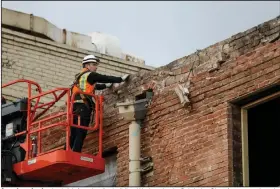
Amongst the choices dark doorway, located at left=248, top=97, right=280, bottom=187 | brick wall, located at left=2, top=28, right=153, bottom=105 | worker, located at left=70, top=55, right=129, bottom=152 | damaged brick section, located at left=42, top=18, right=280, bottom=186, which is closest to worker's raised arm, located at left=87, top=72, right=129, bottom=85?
worker, located at left=70, top=55, right=129, bottom=152

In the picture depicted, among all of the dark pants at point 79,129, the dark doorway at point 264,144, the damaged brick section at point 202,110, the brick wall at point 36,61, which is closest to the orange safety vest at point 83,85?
the dark pants at point 79,129

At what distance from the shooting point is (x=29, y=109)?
2275cm

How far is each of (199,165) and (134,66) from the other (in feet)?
37.5

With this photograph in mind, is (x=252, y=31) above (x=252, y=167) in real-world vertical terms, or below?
above

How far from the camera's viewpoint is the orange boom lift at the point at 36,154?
21.9 metres

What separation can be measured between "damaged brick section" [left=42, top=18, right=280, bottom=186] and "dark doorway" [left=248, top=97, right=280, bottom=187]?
47cm

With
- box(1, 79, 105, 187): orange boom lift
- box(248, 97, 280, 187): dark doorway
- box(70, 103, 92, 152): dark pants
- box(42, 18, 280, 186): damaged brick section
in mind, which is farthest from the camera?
box(70, 103, 92, 152): dark pants

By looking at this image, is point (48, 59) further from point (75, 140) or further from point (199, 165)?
→ point (199, 165)

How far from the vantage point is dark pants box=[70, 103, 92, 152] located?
22.3 metres

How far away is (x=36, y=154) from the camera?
22.6 meters

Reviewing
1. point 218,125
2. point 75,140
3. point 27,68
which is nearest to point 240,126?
point 218,125

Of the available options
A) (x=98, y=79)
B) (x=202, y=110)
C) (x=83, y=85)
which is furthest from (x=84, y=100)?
(x=202, y=110)

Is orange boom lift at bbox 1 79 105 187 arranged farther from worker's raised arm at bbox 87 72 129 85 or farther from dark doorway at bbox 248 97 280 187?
dark doorway at bbox 248 97 280 187

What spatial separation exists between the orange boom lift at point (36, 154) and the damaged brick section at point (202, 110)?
2.10 ft
